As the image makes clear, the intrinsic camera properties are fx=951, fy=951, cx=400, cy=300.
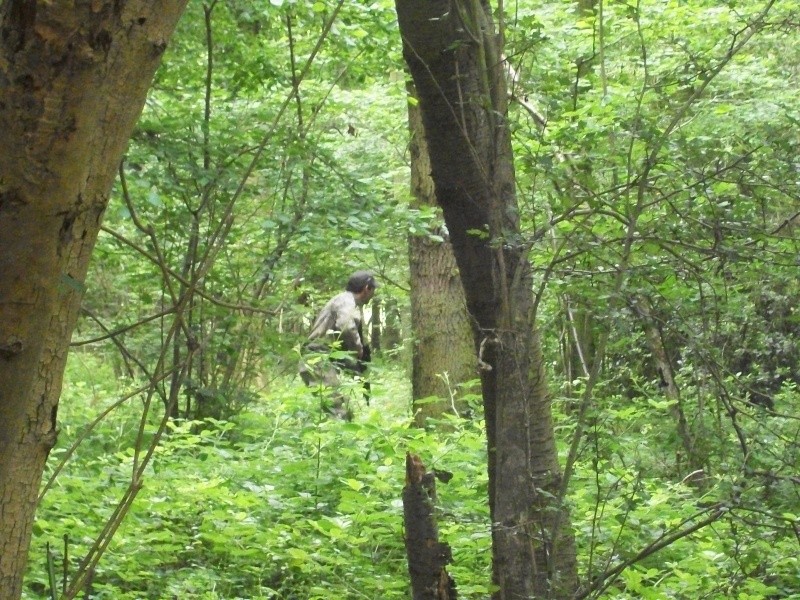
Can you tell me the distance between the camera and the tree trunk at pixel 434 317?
28.7ft

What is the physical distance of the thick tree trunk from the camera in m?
1.22

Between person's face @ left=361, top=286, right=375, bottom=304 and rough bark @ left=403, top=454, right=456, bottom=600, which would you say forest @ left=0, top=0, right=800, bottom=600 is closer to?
rough bark @ left=403, top=454, right=456, bottom=600

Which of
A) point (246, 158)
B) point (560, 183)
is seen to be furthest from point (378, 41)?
point (560, 183)

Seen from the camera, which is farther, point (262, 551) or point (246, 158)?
Result: point (246, 158)

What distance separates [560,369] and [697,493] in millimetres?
3155

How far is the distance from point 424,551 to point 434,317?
18.3 ft

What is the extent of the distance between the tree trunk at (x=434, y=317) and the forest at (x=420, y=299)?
1.0 inches

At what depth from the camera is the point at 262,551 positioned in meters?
4.63

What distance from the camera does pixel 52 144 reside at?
48.1 inches

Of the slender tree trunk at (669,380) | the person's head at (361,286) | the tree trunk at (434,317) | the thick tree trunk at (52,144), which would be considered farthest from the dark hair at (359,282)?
the thick tree trunk at (52,144)

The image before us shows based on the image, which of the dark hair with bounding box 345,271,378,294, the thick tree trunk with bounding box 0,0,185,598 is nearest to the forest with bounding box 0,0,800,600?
the thick tree trunk with bounding box 0,0,185,598

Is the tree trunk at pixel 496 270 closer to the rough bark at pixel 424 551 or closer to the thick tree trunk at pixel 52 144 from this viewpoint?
the rough bark at pixel 424 551

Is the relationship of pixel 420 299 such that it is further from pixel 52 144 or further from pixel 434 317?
pixel 52 144

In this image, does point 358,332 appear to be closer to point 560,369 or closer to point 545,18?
point 560,369
